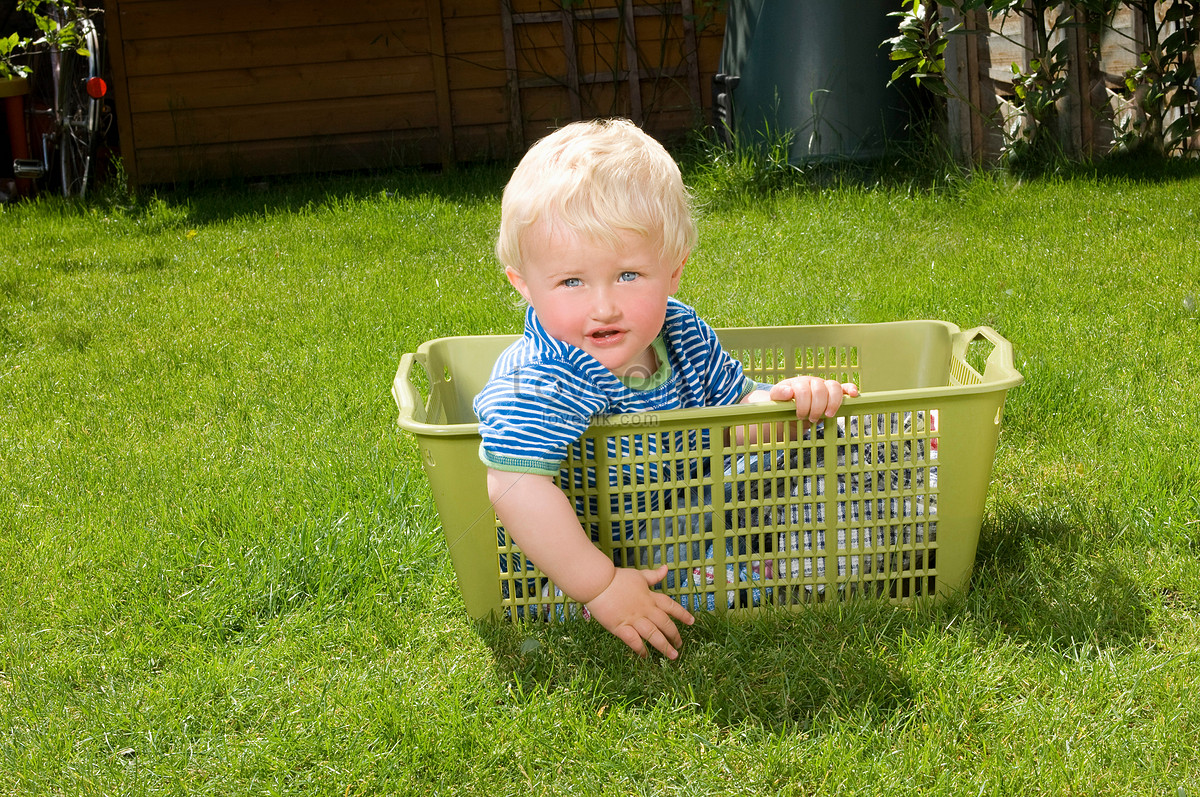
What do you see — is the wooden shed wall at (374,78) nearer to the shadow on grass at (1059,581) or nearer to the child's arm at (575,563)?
the shadow on grass at (1059,581)

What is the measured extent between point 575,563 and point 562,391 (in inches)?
10.2

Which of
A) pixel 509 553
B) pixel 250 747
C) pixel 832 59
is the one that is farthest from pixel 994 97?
pixel 250 747

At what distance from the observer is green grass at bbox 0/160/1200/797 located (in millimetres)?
1490

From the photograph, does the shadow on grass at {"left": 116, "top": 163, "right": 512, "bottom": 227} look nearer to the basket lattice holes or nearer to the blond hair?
the blond hair

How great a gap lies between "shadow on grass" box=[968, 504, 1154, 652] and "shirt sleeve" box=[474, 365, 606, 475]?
0.73m

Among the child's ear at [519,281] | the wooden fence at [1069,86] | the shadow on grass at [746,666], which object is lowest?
the shadow on grass at [746,666]

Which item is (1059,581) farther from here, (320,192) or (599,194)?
(320,192)

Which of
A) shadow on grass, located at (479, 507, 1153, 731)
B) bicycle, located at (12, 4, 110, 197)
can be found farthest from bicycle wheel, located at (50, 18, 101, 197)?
shadow on grass, located at (479, 507, 1153, 731)

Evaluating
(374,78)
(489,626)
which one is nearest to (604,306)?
(489,626)

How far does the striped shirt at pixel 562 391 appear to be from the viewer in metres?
1.59

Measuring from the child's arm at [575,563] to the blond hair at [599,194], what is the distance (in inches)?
15.3

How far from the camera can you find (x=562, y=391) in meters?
1.63

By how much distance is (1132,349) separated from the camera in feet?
8.96

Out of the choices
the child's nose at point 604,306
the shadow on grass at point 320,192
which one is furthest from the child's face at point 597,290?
the shadow on grass at point 320,192
